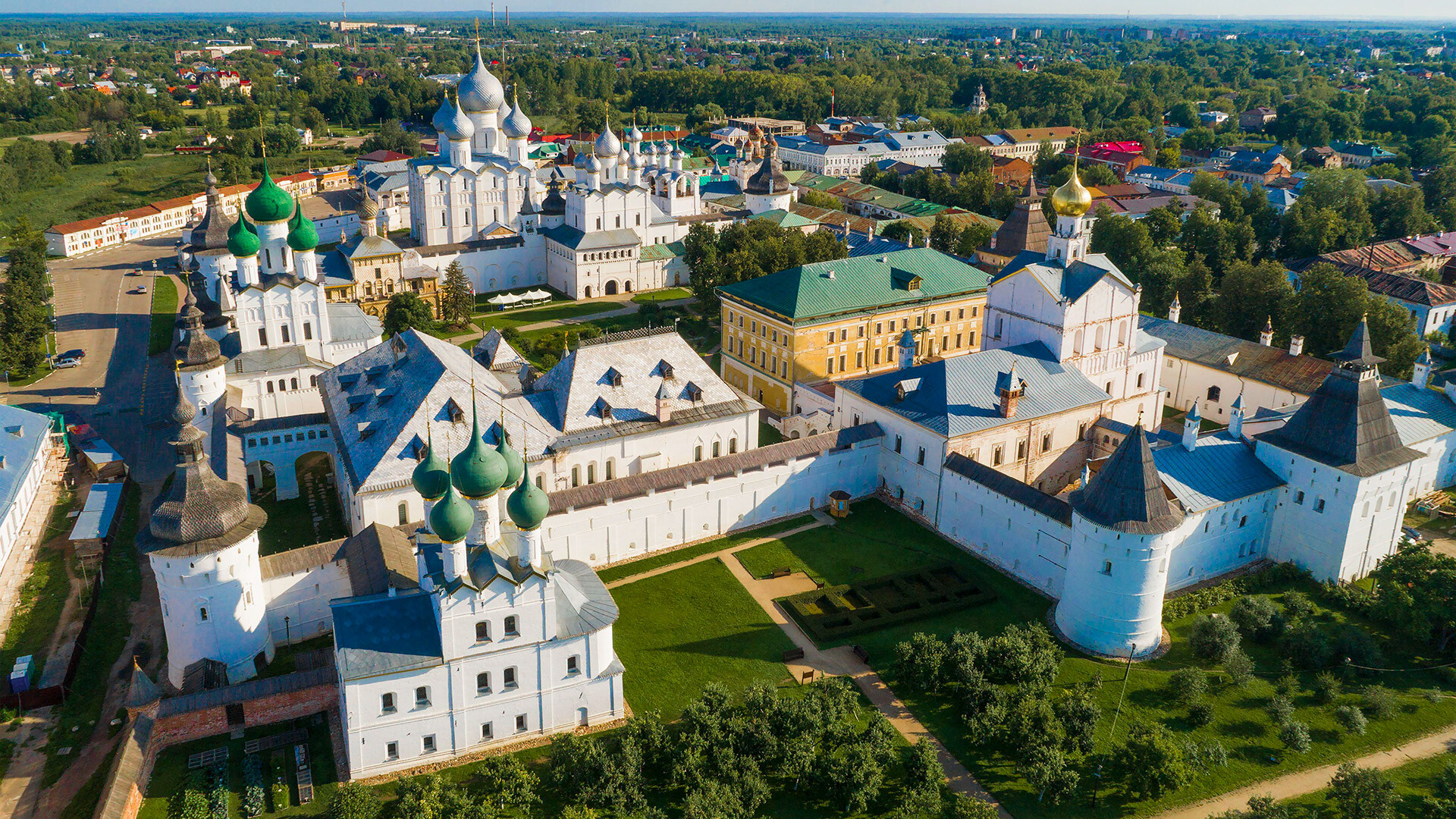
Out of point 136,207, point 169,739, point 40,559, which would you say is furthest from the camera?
point 136,207

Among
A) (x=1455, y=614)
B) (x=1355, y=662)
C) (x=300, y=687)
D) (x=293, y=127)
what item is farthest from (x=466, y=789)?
(x=293, y=127)

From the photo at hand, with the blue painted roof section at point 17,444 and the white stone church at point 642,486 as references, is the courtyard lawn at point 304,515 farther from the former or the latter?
the blue painted roof section at point 17,444

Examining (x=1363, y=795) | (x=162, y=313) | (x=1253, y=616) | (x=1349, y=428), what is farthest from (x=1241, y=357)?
(x=162, y=313)

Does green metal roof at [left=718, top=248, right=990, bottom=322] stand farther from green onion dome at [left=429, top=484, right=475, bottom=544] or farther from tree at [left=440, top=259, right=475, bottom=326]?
green onion dome at [left=429, top=484, right=475, bottom=544]

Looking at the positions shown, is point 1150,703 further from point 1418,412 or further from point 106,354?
point 106,354

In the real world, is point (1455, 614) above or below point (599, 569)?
above

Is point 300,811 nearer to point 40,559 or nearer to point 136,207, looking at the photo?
point 40,559

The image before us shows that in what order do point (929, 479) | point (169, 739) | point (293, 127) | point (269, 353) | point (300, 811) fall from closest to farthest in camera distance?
point (300, 811) < point (169, 739) < point (929, 479) < point (269, 353) < point (293, 127)
